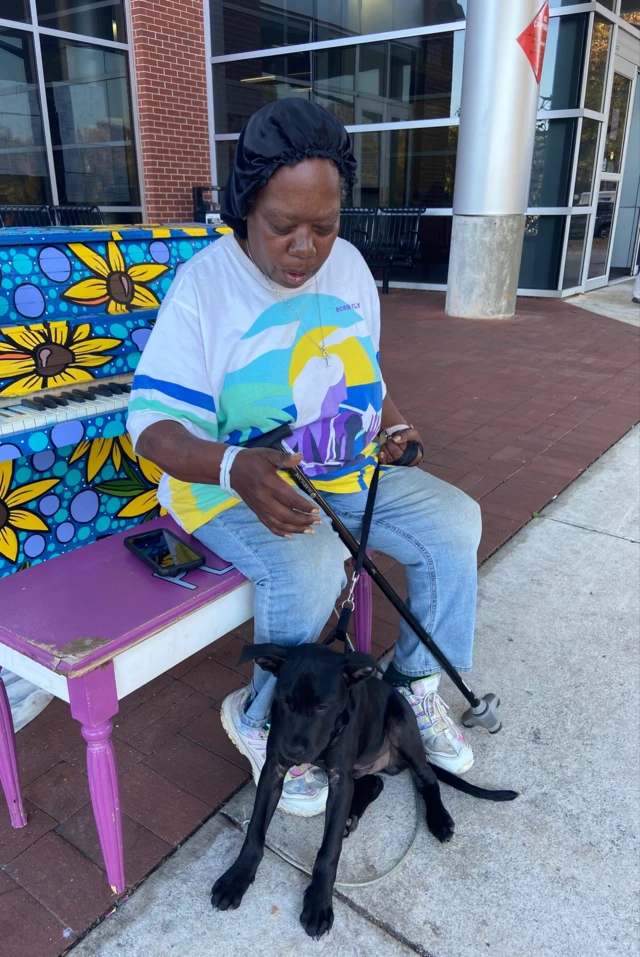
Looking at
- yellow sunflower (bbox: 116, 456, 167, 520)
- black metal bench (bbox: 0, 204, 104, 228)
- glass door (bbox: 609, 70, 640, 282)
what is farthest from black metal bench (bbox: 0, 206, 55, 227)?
glass door (bbox: 609, 70, 640, 282)

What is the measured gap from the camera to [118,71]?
346 inches

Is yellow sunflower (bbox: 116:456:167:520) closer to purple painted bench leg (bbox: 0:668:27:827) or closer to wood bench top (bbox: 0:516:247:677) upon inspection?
wood bench top (bbox: 0:516:247:677)

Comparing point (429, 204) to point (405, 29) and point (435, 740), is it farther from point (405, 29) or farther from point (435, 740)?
point (435, 740)

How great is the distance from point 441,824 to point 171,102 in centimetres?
965

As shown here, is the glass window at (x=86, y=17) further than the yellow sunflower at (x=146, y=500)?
Yes

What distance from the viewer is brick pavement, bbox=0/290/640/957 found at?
67.4 inches

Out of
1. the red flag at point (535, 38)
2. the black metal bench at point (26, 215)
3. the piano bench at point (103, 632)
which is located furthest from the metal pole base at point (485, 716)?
the black metal bench at point (26, 215)

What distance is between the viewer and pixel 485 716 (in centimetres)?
213

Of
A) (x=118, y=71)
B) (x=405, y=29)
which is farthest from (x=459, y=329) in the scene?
(x=118, y=71)

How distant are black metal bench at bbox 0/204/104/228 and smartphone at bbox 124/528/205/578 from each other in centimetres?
630

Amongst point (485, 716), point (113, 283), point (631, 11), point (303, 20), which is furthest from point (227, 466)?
point (631, 11)

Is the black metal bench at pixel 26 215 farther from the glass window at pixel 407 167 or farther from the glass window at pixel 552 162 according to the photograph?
the glass window at pixel 552 162

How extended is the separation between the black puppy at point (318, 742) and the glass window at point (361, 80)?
912cm

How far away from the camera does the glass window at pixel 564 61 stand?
8.50 meters
